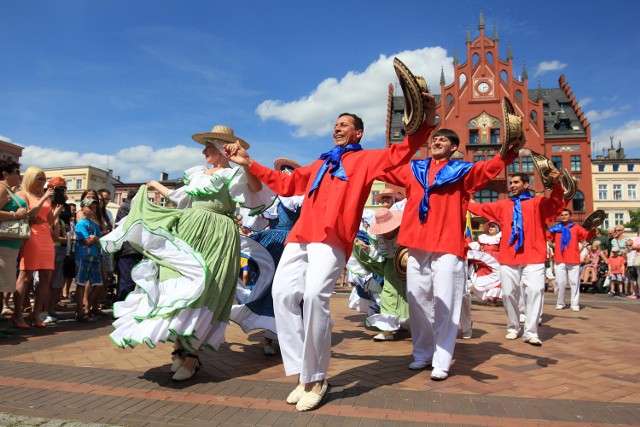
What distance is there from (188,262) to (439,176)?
2346 millimetres

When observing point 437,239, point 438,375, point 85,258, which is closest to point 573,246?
point 437,239

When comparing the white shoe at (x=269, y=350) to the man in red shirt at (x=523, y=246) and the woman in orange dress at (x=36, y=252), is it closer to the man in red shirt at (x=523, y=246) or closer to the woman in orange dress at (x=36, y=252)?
the man in red shirt at (x=523, y=246)

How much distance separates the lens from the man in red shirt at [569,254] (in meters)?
9.70

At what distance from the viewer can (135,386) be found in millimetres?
3549

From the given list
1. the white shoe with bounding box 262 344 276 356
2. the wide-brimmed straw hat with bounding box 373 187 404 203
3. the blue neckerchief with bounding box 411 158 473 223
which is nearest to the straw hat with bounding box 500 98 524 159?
the blue neckerchief with bounding box 411 158 473 223

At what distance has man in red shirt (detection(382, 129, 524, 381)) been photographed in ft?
13.2

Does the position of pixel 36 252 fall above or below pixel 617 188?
below

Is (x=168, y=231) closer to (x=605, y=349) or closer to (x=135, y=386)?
(x=135, y=386)

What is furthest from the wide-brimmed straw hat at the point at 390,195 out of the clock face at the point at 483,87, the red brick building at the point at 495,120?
the clock face at the point at 483,87

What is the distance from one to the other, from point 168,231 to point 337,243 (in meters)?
1.49

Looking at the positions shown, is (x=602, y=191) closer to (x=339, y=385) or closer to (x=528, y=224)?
(x=528, y=224)

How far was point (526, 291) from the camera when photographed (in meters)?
5.64

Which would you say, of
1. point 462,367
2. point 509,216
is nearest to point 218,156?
point 462,367

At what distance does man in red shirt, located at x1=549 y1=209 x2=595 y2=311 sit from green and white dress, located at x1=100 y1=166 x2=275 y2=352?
8049 millimetres
